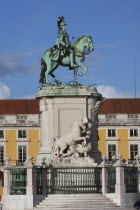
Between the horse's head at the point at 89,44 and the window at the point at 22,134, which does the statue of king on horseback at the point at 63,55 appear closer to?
the horse's head at the point at 89,44

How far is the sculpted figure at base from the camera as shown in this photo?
169 ft

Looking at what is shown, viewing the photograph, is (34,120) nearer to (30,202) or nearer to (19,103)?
(19,103)

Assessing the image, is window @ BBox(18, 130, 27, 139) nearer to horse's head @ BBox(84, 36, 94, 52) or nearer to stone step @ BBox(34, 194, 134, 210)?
horse's head @ BBox(84, 36, 94, 52)

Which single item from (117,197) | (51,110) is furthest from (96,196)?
(51,110)

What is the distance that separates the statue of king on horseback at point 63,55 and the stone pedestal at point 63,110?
2.90ft

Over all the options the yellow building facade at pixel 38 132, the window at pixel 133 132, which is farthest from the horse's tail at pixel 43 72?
the window at pixel 133 132

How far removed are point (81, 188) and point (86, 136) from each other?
278cm

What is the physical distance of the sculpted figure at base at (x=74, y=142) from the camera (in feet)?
169

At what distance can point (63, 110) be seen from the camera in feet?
173

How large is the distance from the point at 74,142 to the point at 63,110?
1884mm

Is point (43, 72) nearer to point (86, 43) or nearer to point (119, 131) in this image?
point (86, 43)

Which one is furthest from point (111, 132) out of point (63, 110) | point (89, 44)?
point (63, 110)

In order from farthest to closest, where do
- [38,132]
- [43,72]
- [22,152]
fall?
[22,152], [38,132], [43,72]

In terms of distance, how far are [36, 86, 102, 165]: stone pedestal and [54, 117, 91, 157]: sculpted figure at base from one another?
553mm
